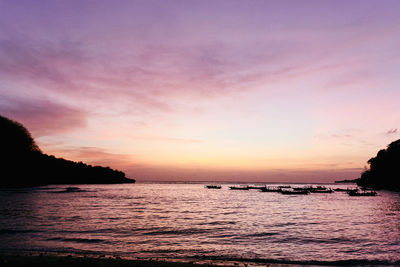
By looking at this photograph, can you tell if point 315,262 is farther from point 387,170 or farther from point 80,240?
point 387,170

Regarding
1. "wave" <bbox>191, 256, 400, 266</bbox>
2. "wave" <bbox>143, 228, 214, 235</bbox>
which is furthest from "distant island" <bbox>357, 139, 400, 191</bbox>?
"wave" <bbox>191, 256, 400, 266</bbox>

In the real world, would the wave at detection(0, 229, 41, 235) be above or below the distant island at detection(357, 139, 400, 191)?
below

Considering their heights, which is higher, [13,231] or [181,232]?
[13,231]

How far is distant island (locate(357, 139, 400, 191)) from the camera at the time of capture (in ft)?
493

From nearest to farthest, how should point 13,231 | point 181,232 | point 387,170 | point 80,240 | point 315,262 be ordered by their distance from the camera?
point 315,262 → point 80,240 → point 13,231 → point 181,232 → point 387,170

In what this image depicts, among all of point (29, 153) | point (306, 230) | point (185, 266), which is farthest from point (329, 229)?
point (29, 153)

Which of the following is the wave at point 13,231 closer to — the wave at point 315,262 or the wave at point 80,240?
the wave at point 80,240

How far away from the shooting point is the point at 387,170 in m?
156

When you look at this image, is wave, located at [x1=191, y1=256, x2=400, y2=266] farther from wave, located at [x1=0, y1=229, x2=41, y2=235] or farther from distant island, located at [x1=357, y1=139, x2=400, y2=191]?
distant island, located at [x1=357, y1=139, x2=400, y2=191]

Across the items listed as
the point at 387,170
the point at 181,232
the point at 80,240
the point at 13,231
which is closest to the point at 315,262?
the point at 181,232

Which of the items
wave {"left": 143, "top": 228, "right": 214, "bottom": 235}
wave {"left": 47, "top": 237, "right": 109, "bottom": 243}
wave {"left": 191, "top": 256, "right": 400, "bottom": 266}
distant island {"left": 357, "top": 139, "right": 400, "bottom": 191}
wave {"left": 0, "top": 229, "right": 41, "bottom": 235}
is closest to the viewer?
wave {"left": 191, "top": 256, "right": 400, "bottom": 266}

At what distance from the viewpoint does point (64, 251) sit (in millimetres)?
20281

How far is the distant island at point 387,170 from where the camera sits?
150250mm

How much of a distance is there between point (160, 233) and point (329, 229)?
66.5ft
